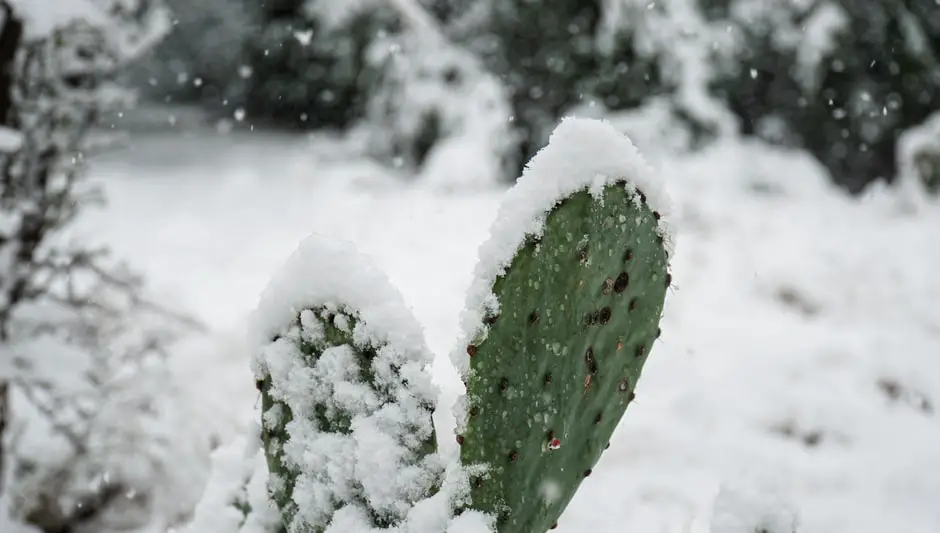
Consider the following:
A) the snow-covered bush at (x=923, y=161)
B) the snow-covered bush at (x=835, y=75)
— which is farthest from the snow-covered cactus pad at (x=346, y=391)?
the snow-covered bush at (x=835, y=75)

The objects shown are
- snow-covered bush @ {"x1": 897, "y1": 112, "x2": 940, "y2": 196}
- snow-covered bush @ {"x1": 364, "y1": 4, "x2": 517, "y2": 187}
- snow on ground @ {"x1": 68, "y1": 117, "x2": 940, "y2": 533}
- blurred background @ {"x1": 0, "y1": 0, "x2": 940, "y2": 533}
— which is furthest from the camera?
snow-covered bush @ {"x1": 897, "y1": 112, "x2": 940, "y2": 196}

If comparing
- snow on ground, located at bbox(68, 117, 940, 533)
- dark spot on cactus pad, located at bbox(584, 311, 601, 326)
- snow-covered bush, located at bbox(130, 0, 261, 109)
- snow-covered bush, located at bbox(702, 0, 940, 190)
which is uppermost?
snow-covered bush, located at bbox(702, 0, 940, 190)

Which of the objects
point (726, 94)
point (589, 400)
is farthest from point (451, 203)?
point (589, 400)

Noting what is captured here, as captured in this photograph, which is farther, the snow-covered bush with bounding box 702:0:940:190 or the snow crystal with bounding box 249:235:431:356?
the snow-covered bush with bounding box 702:0:940:190

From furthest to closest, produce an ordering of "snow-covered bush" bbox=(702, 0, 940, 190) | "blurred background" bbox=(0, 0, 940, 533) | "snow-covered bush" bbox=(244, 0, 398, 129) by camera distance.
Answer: "snow-covered bush" bbox=(702, 0, 940, 190) → "snow-covered bush" bbox=(244, 0, 398, 129) → "blurred background" bbox=(0, 0, 940, 533)

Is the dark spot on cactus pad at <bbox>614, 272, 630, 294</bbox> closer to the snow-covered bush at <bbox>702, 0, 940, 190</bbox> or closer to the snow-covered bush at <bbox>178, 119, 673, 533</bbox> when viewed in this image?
the snow-covered bush at <bbox>178, 119, 673, 533</bbox>

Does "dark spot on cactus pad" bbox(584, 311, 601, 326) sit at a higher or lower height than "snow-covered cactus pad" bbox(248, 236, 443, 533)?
higher

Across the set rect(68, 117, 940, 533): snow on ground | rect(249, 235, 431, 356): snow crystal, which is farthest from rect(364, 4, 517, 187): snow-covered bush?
rect(249, 235, 431, 356): snow crystal

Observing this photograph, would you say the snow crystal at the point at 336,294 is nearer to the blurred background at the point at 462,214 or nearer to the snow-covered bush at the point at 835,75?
the blurred background at the point at 462,214
